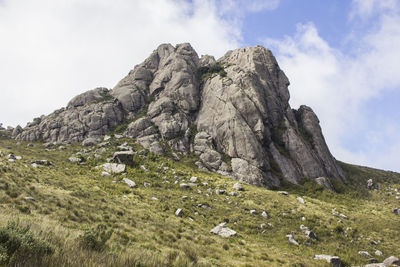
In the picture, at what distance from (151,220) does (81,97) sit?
67.5 m

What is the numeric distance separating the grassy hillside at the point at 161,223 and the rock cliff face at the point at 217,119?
10.6m

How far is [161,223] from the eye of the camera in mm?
17281

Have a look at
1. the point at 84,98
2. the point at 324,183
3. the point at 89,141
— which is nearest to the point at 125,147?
the point at 89,141

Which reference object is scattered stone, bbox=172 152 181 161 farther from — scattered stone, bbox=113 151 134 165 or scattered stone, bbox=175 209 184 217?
scattered stone, bbox=175 209 184 217

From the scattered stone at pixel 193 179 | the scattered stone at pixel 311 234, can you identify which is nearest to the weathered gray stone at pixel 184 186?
the scattered stone at pixel 193 179

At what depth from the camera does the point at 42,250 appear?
4562 millimetres

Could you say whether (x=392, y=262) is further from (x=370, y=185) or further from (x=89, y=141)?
(x=89, y=141)

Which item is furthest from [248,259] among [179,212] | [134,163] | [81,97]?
[81,97]

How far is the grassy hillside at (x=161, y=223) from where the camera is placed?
227 inches

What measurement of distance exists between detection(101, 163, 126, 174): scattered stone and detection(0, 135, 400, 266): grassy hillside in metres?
1.94

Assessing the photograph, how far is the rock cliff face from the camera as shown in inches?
1885

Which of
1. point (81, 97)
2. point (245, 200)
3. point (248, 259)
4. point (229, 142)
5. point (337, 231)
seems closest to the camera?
point (248, 259)

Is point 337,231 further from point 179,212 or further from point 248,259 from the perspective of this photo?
point 179,212

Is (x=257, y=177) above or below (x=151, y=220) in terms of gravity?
above
